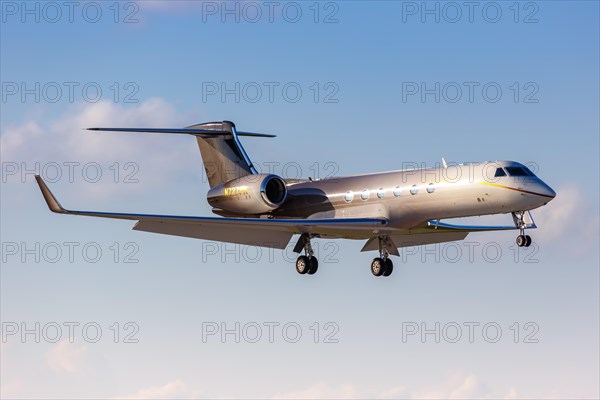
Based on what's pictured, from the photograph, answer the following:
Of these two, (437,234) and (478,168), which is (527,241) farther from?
(437,234)

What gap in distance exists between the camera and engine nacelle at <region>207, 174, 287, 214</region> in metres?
43.3

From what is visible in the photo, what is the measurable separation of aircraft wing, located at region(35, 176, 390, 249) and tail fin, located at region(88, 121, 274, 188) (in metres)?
4.49

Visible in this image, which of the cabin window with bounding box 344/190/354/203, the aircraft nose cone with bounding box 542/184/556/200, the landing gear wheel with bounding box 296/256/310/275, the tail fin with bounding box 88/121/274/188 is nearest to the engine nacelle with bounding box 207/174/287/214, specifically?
the landing gear wheel with bounding box 296/256/310/275

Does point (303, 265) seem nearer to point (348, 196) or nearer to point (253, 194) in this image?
point (348, 196)

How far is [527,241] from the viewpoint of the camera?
3844 centimetres

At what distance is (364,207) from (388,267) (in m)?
2.36

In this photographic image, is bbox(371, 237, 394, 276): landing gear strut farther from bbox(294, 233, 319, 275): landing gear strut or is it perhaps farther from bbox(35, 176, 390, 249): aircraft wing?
bbox(294, 233, 319, 275): landing gear strut

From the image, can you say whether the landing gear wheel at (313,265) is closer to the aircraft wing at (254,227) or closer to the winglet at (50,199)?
the aircraft wing at (254,227)

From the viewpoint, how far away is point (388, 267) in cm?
4272

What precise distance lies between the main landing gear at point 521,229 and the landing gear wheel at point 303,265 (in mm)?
7017

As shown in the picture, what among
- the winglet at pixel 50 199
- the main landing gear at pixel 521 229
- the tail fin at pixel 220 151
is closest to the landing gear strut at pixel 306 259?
the tail fin at pixel 220 151

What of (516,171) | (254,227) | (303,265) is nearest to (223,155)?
(254,227)

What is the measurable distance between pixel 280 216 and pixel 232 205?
5.47 ft

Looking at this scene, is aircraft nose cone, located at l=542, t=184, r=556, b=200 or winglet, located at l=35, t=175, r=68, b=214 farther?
aircraft nose cone, located at l=542, t=184, r=556, b=200
